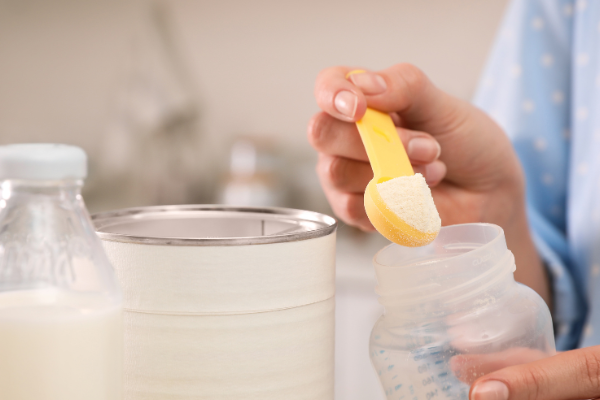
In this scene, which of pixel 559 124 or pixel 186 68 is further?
pixel 186 68

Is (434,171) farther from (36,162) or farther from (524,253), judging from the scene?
(36,162)

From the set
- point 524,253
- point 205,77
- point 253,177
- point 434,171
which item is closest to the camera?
point 434,171

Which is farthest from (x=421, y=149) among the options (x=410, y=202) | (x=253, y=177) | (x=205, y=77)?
(x=205, y=77)

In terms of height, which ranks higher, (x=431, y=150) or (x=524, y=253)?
(x=431, y=150)

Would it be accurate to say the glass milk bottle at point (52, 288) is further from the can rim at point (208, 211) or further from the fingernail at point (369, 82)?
the fingernail at point (369, 82)

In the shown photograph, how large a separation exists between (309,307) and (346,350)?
121cm

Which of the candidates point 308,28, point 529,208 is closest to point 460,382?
point 529,208

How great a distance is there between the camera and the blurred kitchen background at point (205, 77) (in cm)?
157

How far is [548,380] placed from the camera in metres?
0.35

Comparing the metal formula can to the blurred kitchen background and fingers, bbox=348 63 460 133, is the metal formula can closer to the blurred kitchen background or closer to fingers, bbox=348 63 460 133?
fingers, bbox=348 63 460 133

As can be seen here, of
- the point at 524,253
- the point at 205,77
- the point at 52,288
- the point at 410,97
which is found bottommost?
the point at 524,253

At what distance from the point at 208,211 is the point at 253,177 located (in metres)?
1.29

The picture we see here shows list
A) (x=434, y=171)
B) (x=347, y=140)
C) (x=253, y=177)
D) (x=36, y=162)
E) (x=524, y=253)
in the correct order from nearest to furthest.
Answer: (x=36, y=162) → (x=347, y=140) → (x=434, y=171) → (x=524, y=253) → (x=253, y=177)

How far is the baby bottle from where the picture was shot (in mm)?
323
